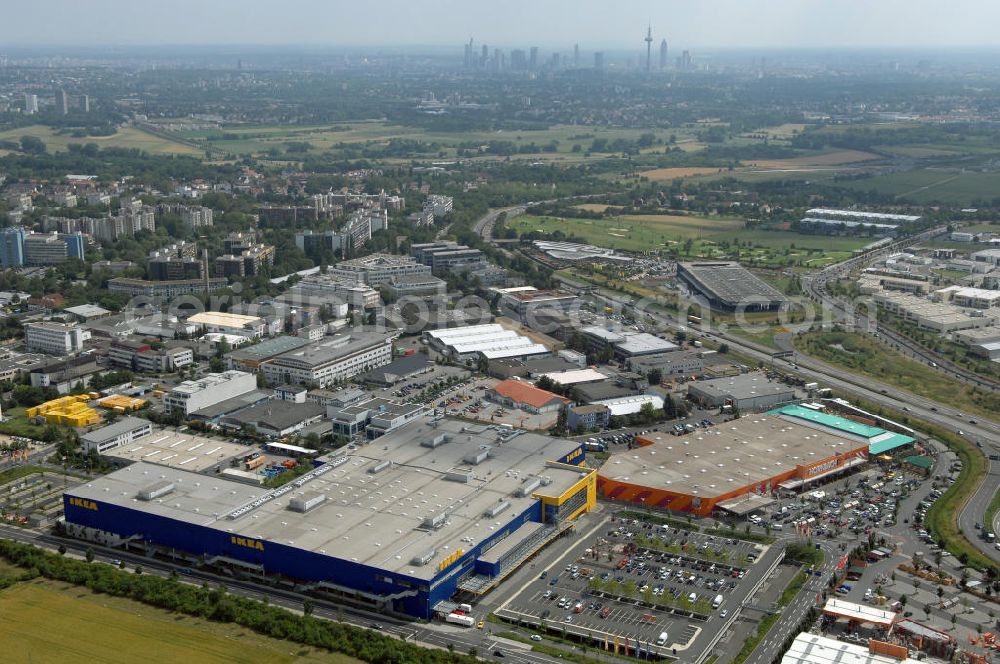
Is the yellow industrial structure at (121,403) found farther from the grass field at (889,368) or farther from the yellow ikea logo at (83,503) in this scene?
the grass field at (889,368)

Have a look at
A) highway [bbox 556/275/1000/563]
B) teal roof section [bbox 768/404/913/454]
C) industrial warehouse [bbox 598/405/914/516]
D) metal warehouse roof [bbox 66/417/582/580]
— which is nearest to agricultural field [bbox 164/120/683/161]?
highway [bbox 556/275/1000/563]

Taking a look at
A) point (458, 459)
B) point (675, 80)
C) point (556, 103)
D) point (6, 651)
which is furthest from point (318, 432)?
point (675, 80)

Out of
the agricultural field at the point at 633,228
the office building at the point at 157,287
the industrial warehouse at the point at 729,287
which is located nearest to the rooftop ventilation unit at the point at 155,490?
the office building at the point at 157,287

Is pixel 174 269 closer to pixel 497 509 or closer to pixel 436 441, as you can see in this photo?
pixel 436 441

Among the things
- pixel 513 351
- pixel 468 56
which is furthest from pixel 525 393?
pixel 468 56

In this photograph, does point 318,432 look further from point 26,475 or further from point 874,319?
point 874,319

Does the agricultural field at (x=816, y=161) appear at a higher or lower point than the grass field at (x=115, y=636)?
higher

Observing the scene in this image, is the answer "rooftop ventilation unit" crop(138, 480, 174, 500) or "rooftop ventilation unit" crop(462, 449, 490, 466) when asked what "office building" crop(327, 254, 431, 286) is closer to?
"rooftop ventilation unit" crop(462, 449, 490, 466)
